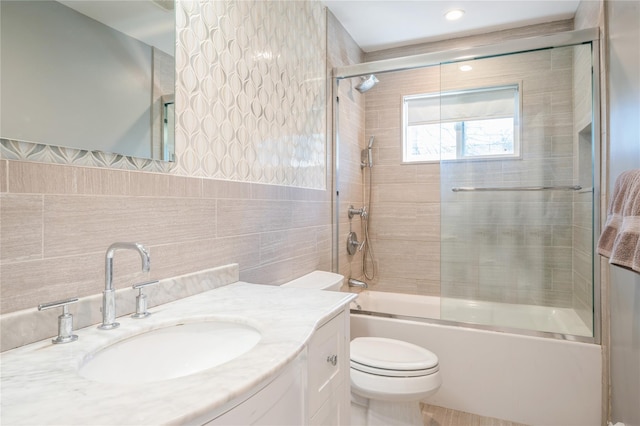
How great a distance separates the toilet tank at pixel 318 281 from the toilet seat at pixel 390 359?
1.09 feet

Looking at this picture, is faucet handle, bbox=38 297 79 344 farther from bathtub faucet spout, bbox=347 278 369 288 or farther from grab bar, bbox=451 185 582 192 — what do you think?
grab bar, bbox=451 185 582 192

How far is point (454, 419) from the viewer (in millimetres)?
1944

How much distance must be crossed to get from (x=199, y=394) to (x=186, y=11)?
4.15ft

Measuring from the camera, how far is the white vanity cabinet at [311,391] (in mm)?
651

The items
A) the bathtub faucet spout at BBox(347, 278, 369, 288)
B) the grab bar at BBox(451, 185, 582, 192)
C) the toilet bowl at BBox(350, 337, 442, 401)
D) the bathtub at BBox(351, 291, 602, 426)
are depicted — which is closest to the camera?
the toilet bowl at BBox(350, 337, 442, 401)

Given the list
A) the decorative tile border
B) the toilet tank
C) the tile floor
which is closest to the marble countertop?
the decorative tile border

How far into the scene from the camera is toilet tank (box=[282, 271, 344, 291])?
1887 mm

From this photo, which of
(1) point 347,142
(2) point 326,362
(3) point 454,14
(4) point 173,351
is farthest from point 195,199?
(3) point 454,14

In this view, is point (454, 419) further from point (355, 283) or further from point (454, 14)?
point (454, 14)

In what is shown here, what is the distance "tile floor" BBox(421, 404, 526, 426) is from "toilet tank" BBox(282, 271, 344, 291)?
2.89 feet

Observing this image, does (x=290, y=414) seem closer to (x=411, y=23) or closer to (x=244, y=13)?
(x=244, y=13)

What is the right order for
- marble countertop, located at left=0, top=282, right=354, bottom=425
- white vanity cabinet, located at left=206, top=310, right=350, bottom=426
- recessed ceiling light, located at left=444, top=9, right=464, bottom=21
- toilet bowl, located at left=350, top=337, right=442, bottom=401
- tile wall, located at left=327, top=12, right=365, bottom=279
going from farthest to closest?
tile wall, located at left=327, top=12, right=365, bottom=279
recessed ceiling light, located at left=444, top=9, right=464, bottom=21
toilet bowl, located at left=350, top=337, right=442, bottom=401
white vanity cabinet, located at left=206, top=310, right=350, bottom=426
marble countertop, located at left=0, top=282, right=354, bottom=425

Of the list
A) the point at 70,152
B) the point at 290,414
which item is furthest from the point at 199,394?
the point at 70,152

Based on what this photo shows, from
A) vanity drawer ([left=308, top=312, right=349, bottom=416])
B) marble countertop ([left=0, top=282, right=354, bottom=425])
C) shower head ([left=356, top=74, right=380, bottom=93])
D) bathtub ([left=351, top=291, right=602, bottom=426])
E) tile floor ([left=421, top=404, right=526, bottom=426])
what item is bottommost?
tile floor ([left=421, top=404, right=526, bottom=426])
